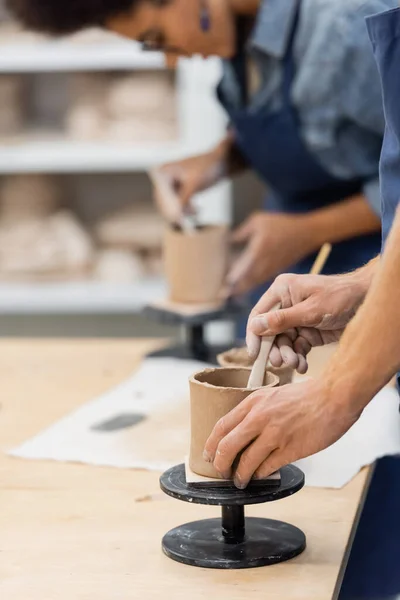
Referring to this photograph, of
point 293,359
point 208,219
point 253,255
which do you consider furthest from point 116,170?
point 293,359

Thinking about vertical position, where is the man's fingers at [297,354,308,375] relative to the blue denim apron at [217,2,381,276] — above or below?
below

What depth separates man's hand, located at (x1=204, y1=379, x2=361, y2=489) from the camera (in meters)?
1.02

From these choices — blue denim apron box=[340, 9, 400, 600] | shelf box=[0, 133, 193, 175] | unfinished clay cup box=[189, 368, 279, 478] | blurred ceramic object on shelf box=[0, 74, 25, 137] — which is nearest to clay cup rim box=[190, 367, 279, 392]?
unfinished clay cup box=[189, 368, 279, 478]

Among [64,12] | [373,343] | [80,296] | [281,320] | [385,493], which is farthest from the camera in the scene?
[80,296]

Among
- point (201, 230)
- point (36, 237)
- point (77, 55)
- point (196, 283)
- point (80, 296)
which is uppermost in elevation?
point (77, 55)

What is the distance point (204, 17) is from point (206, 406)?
1.26 meters

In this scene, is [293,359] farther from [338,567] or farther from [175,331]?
[175,331]

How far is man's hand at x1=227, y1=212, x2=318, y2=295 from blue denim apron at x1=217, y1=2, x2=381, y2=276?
99mm

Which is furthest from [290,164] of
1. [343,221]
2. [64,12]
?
[64,12]

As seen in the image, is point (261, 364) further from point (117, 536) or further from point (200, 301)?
point (200, 301)

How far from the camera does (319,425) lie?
102 centimetres

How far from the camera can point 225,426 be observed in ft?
3.46

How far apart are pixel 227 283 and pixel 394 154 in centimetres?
103

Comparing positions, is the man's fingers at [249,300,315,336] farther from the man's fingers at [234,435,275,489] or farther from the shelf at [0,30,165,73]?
the shelf at [0,30,165,73]
